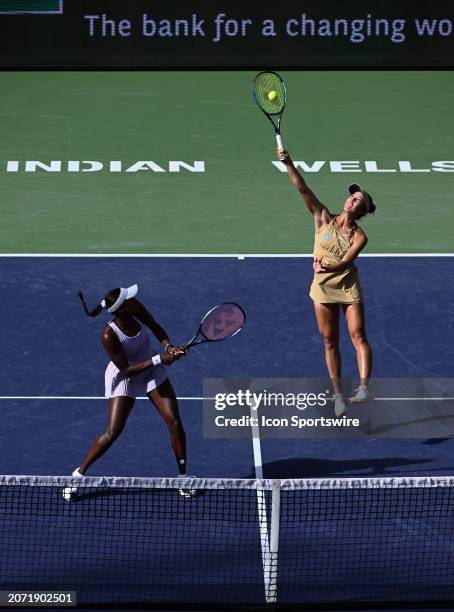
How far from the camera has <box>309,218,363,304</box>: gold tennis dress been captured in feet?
45.3

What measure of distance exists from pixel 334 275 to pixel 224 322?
6.36 ft

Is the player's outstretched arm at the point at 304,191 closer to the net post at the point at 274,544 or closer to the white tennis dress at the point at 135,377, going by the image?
the white tennis dress at the point at 135,377

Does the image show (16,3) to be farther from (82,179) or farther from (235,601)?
(235,601)

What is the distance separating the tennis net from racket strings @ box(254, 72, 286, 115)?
14.8ft

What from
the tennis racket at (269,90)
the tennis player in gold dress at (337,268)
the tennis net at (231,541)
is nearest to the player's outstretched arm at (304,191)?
the tennis player in gold dress at (337,268)

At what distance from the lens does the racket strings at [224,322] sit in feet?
40.0

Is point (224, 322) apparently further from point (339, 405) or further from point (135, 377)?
point (339, 405)

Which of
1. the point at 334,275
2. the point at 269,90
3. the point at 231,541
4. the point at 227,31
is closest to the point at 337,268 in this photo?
the point at 334,275

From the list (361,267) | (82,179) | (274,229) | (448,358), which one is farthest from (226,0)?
(448,358)

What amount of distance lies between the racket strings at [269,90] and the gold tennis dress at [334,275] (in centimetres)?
169

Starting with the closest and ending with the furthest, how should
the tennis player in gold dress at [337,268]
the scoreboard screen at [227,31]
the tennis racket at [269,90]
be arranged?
the tennis player in gold dress at [337,268] → the tennis racket at [269,90] → the scoreboard screen at [227,31]

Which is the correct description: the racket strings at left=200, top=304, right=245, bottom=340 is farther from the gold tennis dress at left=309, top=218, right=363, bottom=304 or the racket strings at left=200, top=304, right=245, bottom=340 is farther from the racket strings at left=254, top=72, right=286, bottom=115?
the racket strings at left=254, top=72, right=286, bottom=115

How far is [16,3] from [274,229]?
8.06m

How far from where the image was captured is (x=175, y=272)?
1784 centimetres
